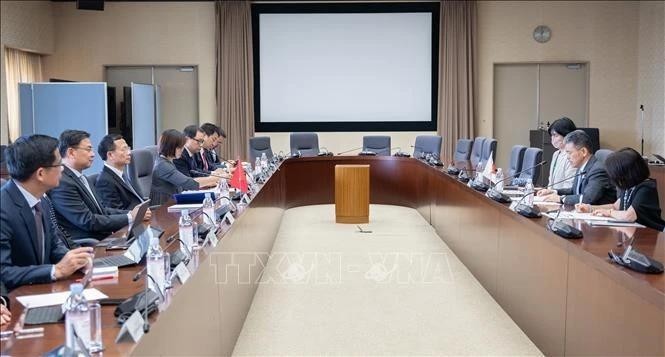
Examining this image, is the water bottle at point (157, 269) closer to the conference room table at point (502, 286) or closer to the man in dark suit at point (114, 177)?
the conference room table at point (502, 286)

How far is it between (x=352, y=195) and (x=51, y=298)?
554 centimetres

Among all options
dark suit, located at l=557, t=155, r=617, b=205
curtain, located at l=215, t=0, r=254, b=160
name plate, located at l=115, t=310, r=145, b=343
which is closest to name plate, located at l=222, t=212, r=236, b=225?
name plate, located at l=115, t=310, r=145, b=343

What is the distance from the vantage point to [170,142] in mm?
5375

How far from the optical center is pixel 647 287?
2174mm

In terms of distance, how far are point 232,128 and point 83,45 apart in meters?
2.70

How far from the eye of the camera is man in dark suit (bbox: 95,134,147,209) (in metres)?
4.38

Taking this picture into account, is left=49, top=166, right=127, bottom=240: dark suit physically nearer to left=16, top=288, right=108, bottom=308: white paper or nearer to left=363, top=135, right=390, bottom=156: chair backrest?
left=16, top=288, right=108, bottom=308: white paper

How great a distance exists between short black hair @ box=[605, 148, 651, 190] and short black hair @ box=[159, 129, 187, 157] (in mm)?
3245

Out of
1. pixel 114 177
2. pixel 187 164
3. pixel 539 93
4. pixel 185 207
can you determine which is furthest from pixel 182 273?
pixel 539 93

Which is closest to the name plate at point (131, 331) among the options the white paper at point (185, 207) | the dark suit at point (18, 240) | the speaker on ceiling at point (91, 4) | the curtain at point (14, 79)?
the dark suit at point (18, 240)

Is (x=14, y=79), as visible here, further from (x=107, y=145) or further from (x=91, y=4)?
(x=107, y=145)

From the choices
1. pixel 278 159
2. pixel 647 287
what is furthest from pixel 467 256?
pixel 278 159

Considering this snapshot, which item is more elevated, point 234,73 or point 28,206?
point 234,73

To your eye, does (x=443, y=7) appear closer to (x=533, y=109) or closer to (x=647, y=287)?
(x=533, y=109)
